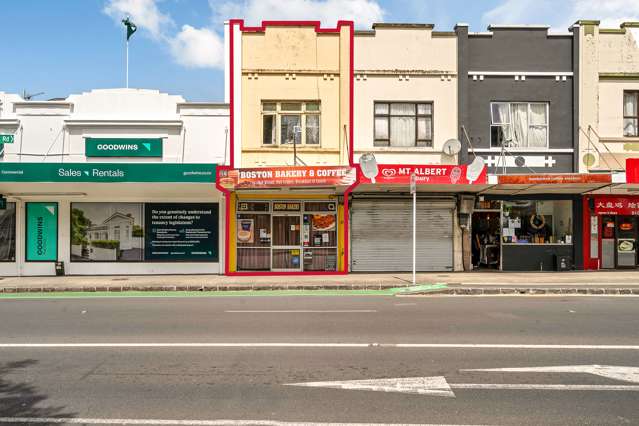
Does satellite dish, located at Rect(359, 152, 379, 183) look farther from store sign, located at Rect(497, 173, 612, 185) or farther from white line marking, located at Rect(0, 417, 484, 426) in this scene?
white line marking, located at Rect(0, 417, 484, 426)

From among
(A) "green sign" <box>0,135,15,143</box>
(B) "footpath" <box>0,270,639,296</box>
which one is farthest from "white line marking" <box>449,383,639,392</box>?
(A) "green sign" <box>0,135,15,143</box>

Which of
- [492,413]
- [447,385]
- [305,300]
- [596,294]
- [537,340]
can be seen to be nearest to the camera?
[492,413]

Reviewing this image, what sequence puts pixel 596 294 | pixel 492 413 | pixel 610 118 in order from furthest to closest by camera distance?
1. pixel 610 118
2. pixel 596 294
3. pixel 492 413

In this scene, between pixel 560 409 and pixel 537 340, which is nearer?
pixel 560 409

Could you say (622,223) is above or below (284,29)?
below

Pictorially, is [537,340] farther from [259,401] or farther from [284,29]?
[284,29]

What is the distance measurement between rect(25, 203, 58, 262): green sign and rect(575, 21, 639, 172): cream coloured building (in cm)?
1868

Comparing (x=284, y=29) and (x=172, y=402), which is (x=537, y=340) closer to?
(x=172, y=402)

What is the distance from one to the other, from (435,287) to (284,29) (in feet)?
34.6

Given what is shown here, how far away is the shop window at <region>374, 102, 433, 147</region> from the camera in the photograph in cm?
1845

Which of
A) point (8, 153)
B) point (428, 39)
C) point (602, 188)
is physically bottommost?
point (602, 188)

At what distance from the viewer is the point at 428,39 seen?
18.5 m

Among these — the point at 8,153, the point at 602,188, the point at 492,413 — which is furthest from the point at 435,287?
the point at 8,153

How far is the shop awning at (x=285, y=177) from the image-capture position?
52.2ft
